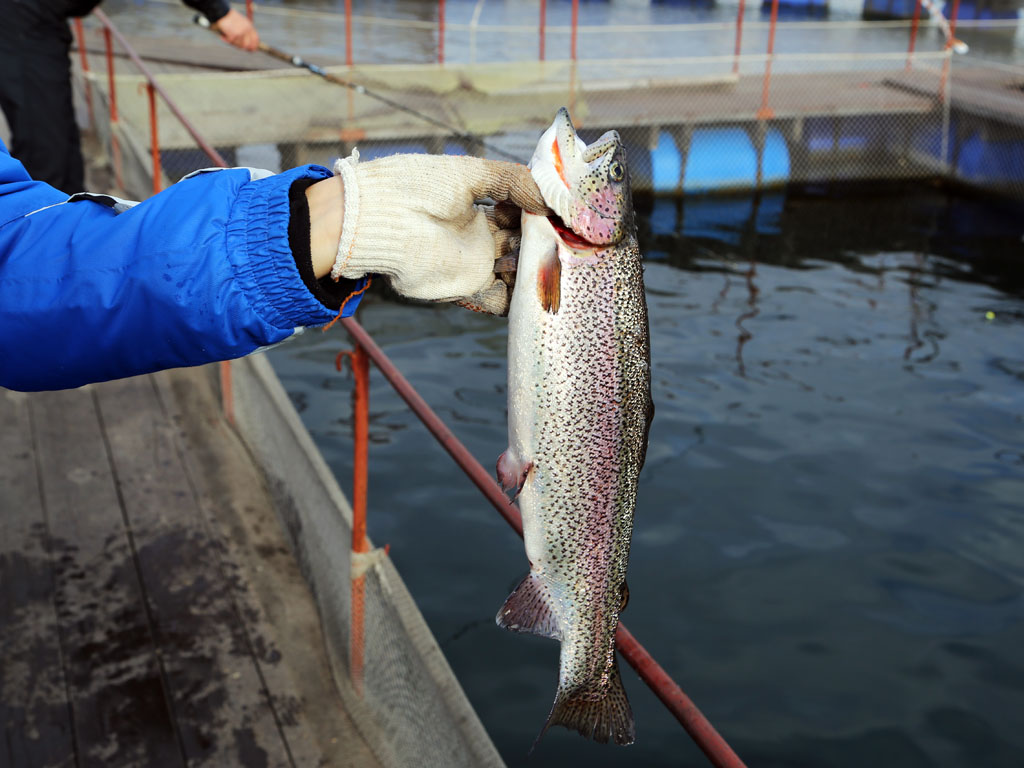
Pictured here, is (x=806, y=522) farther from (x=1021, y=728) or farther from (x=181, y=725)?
(x=181, y=725)

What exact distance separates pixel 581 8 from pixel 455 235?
1596 inches

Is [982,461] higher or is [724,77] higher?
[724,77]

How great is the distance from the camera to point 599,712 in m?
1.89

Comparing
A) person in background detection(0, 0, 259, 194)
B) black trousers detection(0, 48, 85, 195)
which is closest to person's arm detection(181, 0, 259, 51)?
person in background detection(0, 0, 259, 194)

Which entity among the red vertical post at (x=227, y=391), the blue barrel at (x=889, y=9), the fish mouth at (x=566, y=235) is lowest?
the red vertical post at (x=227, y=391)

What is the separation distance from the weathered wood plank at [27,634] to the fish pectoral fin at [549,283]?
208 centimetres

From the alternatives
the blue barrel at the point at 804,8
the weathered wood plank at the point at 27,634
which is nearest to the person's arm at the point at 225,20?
the weathered wood plank at the point at 27,634

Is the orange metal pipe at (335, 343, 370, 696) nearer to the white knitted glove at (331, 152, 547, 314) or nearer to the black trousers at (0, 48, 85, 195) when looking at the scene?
the white knitted glove at (331, 152, 547, 314)

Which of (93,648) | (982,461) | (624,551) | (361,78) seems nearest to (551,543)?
(624,551)

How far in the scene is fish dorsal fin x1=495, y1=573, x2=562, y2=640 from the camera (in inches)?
74.2

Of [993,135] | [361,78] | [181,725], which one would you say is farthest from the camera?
[993,135]

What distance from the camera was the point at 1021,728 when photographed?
4.65m

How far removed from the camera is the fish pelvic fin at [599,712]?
187 cm

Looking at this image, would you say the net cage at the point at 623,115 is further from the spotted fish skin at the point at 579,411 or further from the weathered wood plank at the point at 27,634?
the spotted fish skin at the point at 579,411
